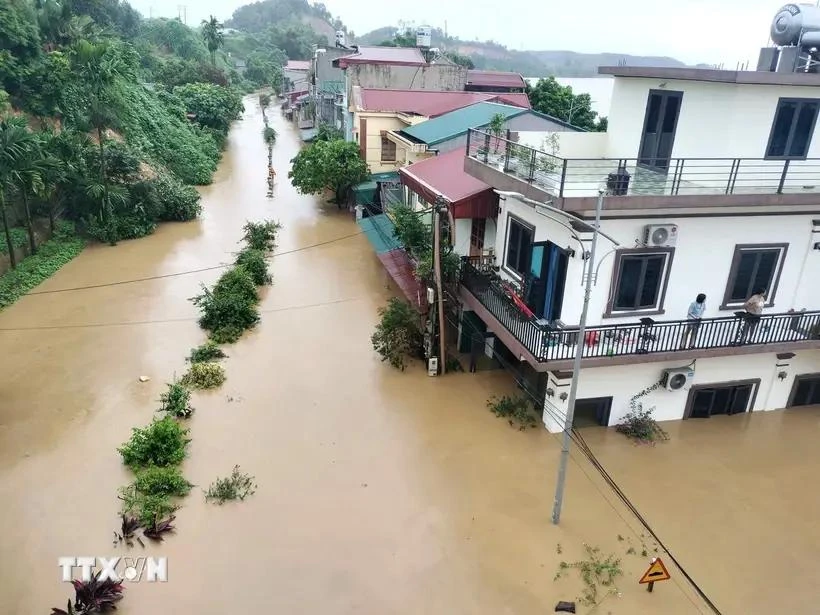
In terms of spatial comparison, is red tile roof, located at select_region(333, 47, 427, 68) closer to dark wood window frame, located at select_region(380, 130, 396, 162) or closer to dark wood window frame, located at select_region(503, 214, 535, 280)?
dark wood window frame, located at select_region(380, 130, 396, 162)

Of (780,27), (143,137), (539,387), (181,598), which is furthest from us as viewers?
(143,137)

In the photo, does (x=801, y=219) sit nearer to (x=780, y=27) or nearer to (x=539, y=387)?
(x=780, y=27)

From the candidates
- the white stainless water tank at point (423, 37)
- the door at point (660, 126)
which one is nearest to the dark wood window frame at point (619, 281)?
the door at point (660, 126)

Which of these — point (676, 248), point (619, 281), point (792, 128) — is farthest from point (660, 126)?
point (619, 281)

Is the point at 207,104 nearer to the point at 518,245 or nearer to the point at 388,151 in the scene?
the point at 388,151

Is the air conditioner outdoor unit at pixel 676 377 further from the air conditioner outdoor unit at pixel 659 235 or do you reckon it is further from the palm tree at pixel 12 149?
the palm tree at pixel 12 149

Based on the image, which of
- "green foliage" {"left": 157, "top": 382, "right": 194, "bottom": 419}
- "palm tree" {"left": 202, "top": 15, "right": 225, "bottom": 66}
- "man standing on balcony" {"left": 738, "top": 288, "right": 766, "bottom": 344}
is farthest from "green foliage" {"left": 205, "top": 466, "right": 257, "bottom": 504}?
"palm tree" {"left": 202, "top": 15, "right": 225, "bottom": 66}

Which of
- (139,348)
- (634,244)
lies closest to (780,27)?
(634,244)
